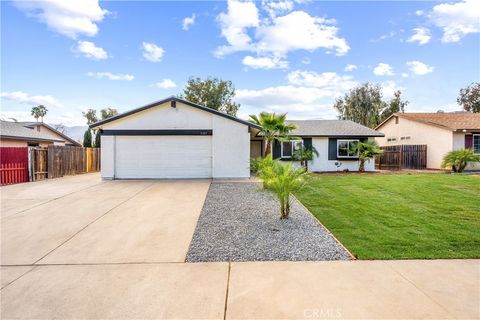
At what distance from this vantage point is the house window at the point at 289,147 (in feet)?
57.9

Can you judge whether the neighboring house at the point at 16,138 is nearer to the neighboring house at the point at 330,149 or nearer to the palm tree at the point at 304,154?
the neighboring house at the point at 330,149

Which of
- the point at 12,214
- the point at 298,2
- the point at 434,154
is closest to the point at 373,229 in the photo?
the point at 12,214

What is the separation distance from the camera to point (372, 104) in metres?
39.4

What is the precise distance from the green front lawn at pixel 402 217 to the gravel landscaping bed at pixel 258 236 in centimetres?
44

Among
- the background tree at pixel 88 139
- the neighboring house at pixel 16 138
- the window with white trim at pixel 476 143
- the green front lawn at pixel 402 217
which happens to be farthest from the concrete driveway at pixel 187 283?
the background tree at pixel 88 139

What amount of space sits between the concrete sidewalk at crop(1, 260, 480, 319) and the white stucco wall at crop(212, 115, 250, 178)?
985cm

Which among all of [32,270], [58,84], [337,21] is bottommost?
[32,270]

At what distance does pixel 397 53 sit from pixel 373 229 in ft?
56.4

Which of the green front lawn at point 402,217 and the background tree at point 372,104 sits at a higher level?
the background tree at point 372,104

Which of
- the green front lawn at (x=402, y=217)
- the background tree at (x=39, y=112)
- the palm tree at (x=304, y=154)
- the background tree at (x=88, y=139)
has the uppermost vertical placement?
the background tree at (x=39, y=112)

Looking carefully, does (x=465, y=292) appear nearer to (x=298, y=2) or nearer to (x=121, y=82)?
(x=298, y=2)

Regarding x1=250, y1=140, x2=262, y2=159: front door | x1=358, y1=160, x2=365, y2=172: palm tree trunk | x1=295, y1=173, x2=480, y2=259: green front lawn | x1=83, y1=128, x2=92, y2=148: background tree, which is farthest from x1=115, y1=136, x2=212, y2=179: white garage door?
x1=83, y1=128, x2=92, y2=148: background tree

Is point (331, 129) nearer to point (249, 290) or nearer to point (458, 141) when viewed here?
point (458, 141)

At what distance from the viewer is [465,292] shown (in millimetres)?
3104
